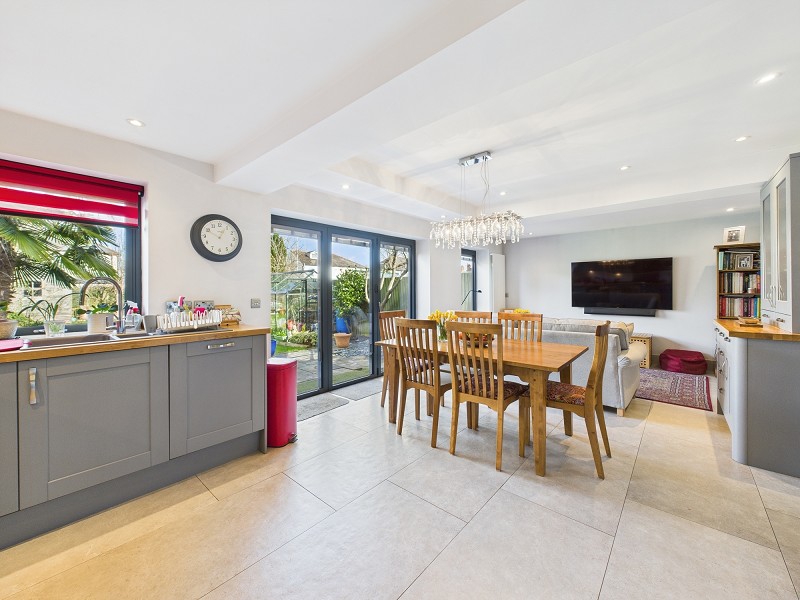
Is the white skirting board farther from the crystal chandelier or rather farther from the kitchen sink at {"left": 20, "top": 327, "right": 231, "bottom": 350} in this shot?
the kitchen sink at {"left": 20, "top": 327, "right": 231, "bottom": 350}

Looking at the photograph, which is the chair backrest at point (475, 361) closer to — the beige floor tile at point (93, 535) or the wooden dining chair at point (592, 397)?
the wooden dining chair at point (592, 397)

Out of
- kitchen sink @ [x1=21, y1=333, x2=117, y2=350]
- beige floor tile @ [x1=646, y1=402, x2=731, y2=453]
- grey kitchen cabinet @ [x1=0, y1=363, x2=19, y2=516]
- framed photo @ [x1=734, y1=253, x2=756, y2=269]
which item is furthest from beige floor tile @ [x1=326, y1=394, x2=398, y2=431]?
framed photo @ [x1=734, y1=253, x2=756, y2=269]

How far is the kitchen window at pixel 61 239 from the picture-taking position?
2197mm

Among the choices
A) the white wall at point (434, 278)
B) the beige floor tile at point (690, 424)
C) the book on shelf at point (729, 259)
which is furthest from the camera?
the white wall at point (434, 278)

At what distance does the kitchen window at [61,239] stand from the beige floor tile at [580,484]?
3.20m

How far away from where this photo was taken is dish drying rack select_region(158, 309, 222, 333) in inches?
88.6

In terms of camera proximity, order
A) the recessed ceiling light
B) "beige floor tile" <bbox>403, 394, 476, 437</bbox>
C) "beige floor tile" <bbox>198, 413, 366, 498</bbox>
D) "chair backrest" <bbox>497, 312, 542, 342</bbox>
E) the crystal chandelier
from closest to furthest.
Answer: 1. the recessed ceiling light
2. "beige floor tile" <bbox>198, 413, 366, 498</bbox>
3. "beige floor tile" <bbox>403, 394, 476, 437</bbox>
4. "chair backrest" <bbox>497, 312, 542, 342</bbox>
5. the crystal chandelier

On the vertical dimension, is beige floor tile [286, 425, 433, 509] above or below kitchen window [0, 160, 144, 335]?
below

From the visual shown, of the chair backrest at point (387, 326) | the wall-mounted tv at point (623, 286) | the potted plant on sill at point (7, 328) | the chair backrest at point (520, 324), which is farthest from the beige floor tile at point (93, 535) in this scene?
the wall-mounted tv at point (623, 286)

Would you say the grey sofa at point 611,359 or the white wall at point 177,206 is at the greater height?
the white wall at point 177,206

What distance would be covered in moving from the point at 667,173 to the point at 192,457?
530cm

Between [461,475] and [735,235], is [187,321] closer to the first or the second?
[461,475]

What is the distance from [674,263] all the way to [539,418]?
5127mm

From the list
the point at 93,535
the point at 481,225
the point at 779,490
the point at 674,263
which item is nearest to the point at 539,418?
the point at 779,490
